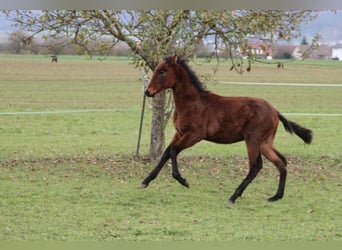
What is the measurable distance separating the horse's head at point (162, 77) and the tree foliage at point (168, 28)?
1019mm

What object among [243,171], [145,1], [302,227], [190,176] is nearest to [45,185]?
[190,176]

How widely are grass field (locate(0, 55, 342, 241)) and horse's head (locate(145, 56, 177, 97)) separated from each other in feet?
2.86

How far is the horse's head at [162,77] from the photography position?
546 centimetres

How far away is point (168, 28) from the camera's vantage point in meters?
6.63

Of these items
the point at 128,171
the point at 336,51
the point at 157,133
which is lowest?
the point at 128,171

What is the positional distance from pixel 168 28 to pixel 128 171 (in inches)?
55.3

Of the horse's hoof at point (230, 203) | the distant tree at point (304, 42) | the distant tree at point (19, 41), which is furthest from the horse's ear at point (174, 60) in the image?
the distant tree at point (304, 42)

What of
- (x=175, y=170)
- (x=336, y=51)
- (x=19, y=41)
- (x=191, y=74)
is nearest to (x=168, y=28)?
(x=191, y=74)

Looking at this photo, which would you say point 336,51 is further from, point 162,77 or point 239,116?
point 162,77

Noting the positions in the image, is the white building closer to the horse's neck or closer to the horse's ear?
the horse's neck

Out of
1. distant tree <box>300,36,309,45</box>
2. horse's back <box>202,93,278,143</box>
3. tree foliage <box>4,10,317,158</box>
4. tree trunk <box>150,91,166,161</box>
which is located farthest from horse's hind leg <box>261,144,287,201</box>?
distant tree <box>300,36,309,45</box>

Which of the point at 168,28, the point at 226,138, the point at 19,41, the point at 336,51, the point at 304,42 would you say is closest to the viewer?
the point at 226,138

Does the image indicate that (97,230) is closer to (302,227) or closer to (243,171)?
(302,227)

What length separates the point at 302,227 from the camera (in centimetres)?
480
